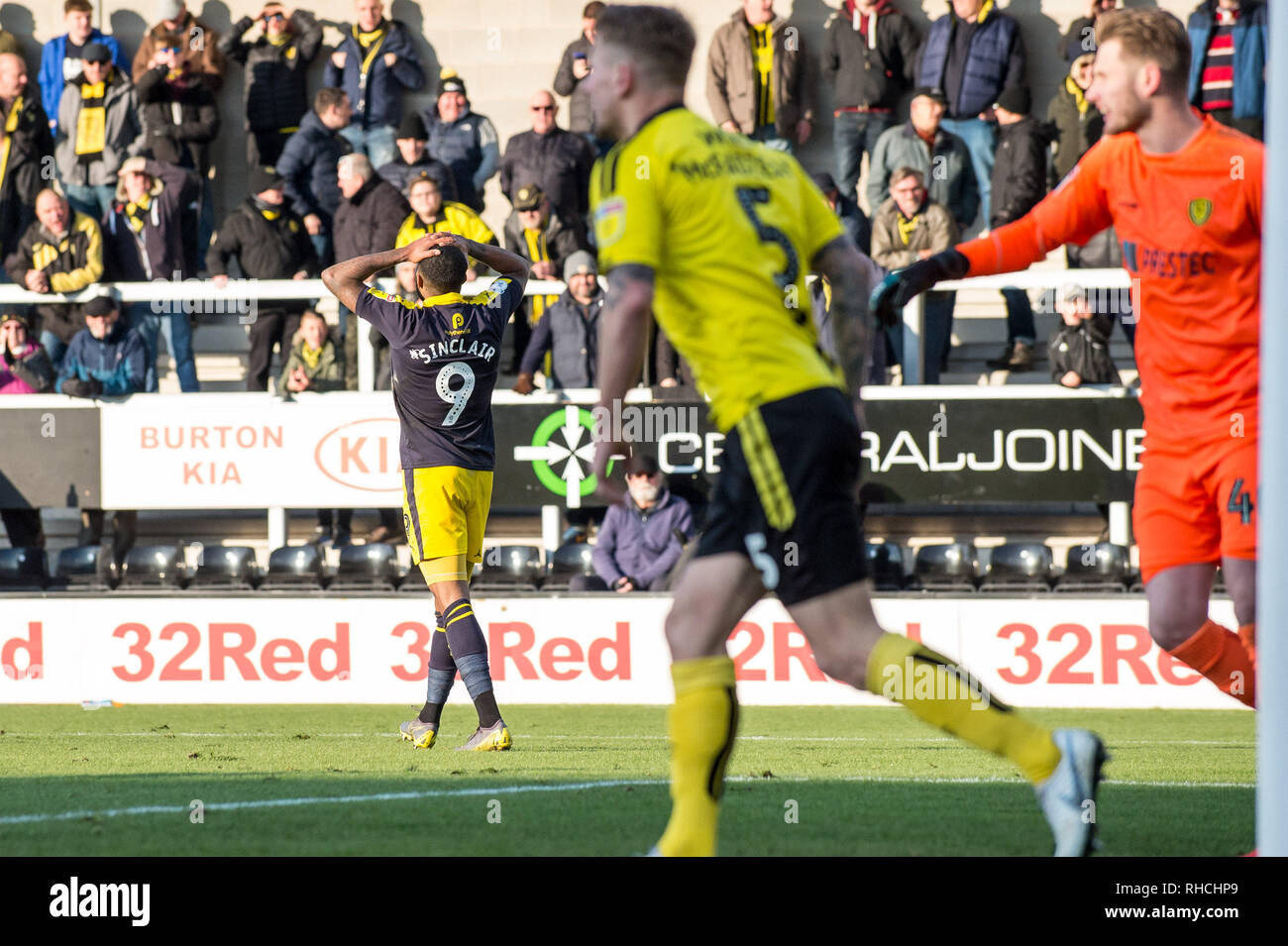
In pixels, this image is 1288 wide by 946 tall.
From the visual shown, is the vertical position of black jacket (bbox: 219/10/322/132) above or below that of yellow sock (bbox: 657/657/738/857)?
above

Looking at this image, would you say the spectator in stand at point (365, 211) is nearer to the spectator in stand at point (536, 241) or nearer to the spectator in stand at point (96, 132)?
the spectator in stand at point (536, 241)

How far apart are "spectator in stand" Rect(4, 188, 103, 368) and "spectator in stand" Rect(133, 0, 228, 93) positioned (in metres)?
2.06

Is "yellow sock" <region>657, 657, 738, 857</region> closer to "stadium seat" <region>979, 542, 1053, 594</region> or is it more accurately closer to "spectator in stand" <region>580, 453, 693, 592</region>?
"spectator in stand" <region>580, 453, 693, 592</region>

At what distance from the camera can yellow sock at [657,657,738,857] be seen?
4.27m

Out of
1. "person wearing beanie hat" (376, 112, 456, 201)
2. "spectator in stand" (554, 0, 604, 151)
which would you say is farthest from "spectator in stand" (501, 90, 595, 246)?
"person wearing beanie hat" (376, 112, 456, 201)

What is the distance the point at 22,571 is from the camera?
547 inches

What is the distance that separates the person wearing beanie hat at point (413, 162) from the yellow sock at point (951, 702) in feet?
34.6

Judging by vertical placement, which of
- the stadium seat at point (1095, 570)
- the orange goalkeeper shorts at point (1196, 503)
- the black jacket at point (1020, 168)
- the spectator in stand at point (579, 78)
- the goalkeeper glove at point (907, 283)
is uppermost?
the spectator in stand at point (579, 78)

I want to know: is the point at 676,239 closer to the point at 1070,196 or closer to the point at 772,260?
the point at 772,260

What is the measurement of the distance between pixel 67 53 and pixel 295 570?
227 inches

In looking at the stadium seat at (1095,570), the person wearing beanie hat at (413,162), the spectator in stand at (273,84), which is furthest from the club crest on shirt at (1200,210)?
the spectator in stand at (273,84)

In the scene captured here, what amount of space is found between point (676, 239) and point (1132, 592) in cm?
915

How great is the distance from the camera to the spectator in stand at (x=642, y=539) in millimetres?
13172

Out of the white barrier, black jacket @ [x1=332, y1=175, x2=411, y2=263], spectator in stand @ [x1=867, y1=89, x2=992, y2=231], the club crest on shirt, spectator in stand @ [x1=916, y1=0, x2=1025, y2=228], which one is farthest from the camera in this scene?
spectator in stand @ [x1=916, y1=0, x2=1025, y2=228]
